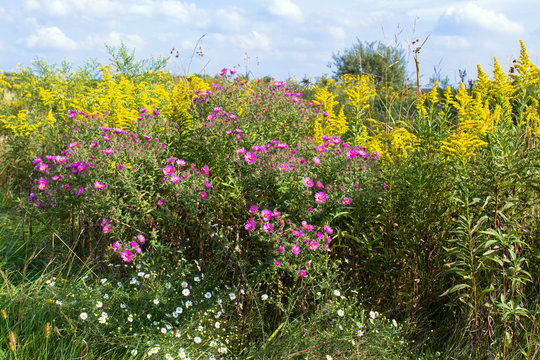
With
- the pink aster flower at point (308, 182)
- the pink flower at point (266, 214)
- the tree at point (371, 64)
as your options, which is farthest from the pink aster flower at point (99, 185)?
the tree at point (371, 64)

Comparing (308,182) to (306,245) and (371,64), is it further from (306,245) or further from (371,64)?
(371,64)

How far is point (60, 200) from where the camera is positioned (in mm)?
3262

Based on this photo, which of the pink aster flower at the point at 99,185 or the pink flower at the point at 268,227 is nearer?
→ the pink flower at the point at 268,227

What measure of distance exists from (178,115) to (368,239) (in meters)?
1.76

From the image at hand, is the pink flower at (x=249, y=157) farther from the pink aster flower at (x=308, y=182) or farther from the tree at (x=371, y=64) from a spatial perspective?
the tree at (x=371, y=64)

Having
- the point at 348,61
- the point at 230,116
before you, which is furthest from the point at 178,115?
Result: the point at 348,61

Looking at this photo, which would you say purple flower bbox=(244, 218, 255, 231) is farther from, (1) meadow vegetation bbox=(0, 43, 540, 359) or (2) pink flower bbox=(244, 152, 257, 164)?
(2) pink flower bbox=(244, 152, 257, 164)

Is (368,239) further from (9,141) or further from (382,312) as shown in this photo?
(9,141)

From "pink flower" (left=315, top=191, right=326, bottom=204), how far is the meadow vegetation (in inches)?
0.5

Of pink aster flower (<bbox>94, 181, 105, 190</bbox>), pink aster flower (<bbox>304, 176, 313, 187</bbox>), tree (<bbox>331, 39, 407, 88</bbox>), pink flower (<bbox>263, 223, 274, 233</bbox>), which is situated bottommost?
pink flower (<bbox>263, 223, 274, 233</bbox>)

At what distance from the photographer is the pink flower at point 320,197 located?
8.68ft

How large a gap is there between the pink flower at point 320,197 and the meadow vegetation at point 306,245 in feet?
0.04

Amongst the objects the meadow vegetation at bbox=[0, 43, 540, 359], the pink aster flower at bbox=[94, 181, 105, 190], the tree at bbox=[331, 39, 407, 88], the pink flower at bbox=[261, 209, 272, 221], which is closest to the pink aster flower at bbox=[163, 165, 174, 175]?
the meadow vegetation at bbox=[0, 43, 540, 359]

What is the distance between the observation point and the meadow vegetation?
8.21ft
